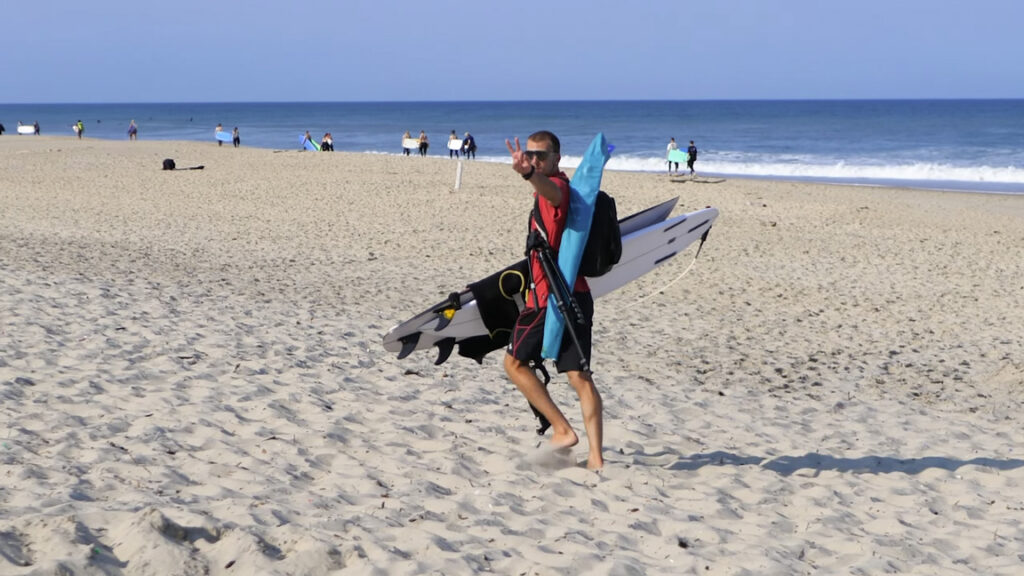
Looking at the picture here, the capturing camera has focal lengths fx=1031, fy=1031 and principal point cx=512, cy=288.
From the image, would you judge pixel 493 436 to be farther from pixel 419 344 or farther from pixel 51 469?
pixel 51 469

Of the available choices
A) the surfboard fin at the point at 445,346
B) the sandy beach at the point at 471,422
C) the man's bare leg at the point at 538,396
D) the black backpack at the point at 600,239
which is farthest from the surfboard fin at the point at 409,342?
the black backpack at the point at 600,239

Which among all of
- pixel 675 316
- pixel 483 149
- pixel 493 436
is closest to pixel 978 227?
pixel 675 316

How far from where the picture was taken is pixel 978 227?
728 inches

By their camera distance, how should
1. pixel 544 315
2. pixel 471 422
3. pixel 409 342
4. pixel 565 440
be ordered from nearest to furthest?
pixel 544 315, pixel 565 440, pixel 409 342, pixel 471 422

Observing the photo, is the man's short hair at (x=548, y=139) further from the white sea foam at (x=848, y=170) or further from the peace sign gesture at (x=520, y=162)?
the white sea foam at (x=848, y=170)

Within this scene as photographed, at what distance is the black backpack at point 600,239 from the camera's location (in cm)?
446

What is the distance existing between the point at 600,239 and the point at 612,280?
0.96m

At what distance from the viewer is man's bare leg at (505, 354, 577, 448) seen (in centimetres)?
464

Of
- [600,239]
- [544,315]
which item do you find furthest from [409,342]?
[600,239]

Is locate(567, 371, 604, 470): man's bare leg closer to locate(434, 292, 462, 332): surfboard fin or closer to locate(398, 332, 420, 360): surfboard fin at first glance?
locate(434, 292, 462, 332): surfboard fin

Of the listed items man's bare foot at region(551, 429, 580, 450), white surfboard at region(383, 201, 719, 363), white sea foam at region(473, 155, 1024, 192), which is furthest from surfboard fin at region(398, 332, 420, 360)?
white sea foam at region(473, 155, 1024, 192)

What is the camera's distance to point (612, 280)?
5.39 meters

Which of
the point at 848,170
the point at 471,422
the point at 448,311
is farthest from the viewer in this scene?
the point at 848,170

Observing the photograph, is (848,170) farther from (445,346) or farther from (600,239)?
(600,239)
